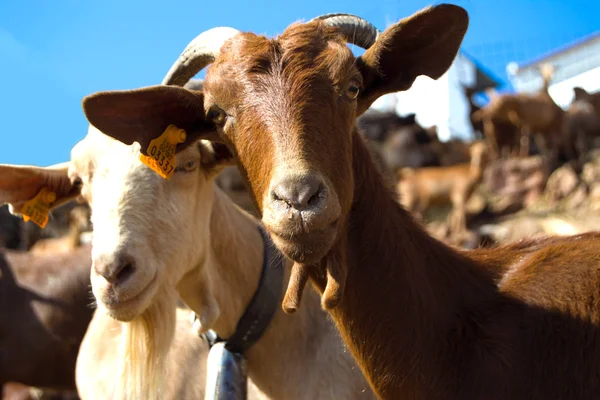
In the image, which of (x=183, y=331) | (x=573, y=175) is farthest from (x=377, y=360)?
(x=573, y=175)

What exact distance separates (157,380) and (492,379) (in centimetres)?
170

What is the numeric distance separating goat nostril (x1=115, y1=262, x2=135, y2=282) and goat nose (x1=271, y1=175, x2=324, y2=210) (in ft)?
3.67

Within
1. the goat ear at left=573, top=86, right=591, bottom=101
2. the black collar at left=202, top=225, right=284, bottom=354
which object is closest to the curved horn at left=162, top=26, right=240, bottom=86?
the black collar at left=202, top=225, right=284, bottom=354

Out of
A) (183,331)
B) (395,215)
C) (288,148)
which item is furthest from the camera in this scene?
(183,331)

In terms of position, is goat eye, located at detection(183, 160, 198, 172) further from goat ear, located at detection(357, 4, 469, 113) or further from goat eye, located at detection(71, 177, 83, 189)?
Answer: goat ear, located at detection(357, 4, 469, 113)

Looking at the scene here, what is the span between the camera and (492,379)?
8.09ft

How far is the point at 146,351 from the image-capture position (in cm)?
338

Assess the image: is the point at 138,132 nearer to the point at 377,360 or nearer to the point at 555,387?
the point at 377,360

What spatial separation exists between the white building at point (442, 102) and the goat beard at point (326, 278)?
27562mm

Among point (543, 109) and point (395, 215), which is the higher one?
point (395, 215)

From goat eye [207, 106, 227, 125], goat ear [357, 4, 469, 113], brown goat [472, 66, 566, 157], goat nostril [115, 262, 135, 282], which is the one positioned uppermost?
goat ear [357, 4, 469, 113]

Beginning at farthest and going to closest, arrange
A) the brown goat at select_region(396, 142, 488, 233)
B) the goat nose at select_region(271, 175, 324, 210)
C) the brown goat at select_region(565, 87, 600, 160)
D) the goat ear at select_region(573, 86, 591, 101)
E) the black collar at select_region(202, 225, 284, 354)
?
1. the goat ear at select_region(573, 86, 591, 101)
2. the brown goat at select_region(565, 87, 600, 160)
3. the brown goat at select_region(396, 142, 488, 233)
4. the black collar at select_region(202, 225, 284, 354)
5. the goat nose at select_region(271, 175, 324, 210)

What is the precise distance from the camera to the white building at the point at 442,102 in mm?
30564

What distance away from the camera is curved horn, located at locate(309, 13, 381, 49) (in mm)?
3197
